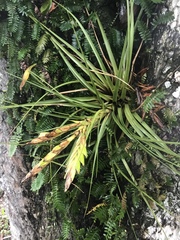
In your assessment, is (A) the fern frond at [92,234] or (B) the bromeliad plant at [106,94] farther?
(A) the fern frond at [92,234]

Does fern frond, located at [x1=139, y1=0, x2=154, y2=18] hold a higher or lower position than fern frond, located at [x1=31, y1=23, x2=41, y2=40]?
higher

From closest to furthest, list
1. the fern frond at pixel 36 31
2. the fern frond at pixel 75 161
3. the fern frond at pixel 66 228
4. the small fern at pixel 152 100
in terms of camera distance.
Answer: the fern frond at pixel 75 161, the small fern at pixel 152 100, the fern frond at pixel 36 31, the fern frond at pixel 66 228

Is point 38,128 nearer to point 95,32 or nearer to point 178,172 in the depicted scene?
point 95,32

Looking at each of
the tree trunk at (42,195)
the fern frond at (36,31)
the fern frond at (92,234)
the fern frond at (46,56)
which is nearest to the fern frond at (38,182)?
the tree trunk at (42,195)

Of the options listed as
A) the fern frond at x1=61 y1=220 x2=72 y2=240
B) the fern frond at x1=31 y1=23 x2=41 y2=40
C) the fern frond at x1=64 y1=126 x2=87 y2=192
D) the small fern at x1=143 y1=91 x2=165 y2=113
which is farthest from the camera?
the fern frond at x1=61 y1=220 x2=72 y2=240

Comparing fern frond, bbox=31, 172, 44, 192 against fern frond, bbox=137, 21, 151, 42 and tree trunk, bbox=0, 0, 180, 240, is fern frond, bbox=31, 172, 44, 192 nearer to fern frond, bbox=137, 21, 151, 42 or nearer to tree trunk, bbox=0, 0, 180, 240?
tree trunk, bbox=0, 0, 180, 240

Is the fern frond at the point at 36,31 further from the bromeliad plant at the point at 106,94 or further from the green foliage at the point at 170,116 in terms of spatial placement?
the green foliage at the point at 170,116

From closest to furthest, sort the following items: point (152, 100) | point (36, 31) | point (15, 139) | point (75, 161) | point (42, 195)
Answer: point (75, 161) < point (152, 100) < point (36, 31) < point (15, 139) < point (42, 195)

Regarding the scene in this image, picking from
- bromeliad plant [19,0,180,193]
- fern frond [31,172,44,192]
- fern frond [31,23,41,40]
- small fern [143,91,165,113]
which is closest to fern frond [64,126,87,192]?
bromeliad plant [19,0,180,193]

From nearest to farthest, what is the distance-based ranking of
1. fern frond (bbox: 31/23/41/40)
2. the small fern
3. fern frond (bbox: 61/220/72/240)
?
the small fern, fern frond (bbox: 31/23/41/40), fern frond (bbox: 61/220/72/240)

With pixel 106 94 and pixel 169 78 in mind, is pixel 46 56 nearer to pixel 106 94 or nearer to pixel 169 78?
pixel 106 94

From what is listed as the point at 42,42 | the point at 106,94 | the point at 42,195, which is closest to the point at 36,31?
the point at 42,42

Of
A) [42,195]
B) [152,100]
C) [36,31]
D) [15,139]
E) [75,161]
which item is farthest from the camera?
[42,195]
